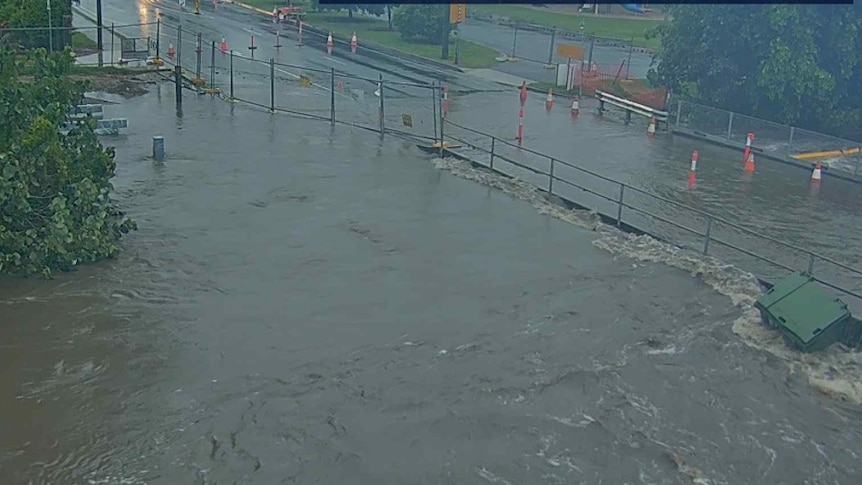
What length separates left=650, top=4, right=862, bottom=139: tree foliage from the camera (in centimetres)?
3005

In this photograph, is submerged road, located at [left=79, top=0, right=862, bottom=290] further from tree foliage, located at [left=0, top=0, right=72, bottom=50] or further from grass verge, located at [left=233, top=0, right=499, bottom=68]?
tree foliage, located at [left=0, top=0, right=72, bottom=50]

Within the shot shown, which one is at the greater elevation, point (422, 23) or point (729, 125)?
point (422, 23)

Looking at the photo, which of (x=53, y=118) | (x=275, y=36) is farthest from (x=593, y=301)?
(x=275, y=36)

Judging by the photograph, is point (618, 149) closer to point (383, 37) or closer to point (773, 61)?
point (773, 61)

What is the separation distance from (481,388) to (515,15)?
188 feet

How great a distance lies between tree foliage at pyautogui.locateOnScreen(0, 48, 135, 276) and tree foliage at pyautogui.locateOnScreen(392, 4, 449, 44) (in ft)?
102

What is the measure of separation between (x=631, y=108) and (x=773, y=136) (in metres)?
4.91

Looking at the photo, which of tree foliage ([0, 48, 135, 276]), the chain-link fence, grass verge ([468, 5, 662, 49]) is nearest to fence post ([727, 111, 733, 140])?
the chain-link fence

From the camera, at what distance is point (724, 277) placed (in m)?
17.6

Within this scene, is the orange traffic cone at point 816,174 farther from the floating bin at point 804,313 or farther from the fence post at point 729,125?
the floating bin at point 804,313

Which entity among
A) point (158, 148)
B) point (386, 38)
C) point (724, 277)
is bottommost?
point (724, 277)

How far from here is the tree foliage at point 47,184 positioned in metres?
16.0

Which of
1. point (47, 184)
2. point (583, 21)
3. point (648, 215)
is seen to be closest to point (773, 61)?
point (648, 215)

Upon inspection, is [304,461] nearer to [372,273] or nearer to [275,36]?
[372,273]
